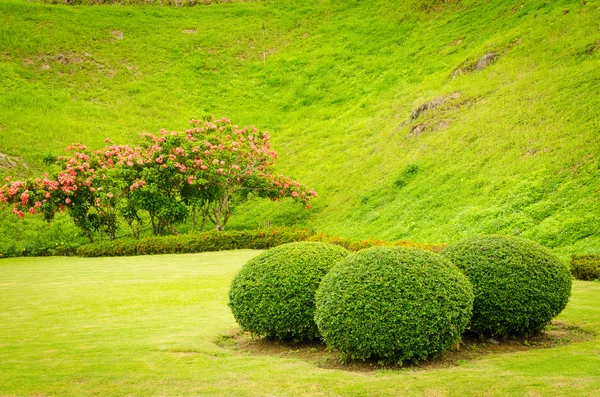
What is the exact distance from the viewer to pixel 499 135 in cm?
2605

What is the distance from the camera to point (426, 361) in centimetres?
772

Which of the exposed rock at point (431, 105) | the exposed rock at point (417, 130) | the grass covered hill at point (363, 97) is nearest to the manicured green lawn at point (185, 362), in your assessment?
the grass covered hill at point (363, 97)

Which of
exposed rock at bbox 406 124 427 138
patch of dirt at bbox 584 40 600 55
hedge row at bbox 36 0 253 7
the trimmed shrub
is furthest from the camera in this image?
hedge row at bbox 36 0 253 7

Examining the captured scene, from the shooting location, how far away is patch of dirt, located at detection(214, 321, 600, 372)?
770 centimetres

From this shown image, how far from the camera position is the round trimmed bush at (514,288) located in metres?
8.49

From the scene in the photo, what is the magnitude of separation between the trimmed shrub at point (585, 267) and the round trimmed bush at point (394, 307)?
8.24 m

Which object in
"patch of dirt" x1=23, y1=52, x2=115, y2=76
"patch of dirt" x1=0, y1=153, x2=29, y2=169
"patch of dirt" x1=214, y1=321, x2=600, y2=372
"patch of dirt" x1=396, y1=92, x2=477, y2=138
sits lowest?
"patch of dirt" x1=214, y1=321, x2=600, y2=372

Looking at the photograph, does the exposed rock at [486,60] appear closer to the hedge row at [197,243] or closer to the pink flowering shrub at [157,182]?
the pink flowering shrub at [157,182]

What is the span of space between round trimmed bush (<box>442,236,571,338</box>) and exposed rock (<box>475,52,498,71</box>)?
28.5 m

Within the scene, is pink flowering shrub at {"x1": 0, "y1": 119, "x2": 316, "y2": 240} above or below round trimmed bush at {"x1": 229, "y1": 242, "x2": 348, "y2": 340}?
above

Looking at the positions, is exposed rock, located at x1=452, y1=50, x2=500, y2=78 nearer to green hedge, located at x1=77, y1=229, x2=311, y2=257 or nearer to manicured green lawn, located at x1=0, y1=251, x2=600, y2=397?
green hedge, located at x1=77, y1=229, x2=311, y2=257

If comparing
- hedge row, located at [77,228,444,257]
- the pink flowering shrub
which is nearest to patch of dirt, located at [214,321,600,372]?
hedge row, located at [77,228,444,257]

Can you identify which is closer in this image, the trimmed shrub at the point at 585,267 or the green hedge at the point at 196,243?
the trimmed shrub at the point at 585,267

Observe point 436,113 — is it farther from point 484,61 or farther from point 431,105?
point 484,61
